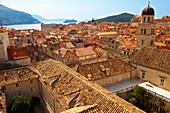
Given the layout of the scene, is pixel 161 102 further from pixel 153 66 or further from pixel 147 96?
pixel 153 66

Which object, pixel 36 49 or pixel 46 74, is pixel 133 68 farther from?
pixel 36 49

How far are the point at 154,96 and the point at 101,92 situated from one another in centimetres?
1327

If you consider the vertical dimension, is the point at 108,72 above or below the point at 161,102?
above

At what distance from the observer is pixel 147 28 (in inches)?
1465

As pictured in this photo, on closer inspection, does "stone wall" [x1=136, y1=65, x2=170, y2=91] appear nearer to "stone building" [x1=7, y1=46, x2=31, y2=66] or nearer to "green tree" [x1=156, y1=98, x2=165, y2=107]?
"green tree" [x1=156, y1=98, x2=165, y2=107]

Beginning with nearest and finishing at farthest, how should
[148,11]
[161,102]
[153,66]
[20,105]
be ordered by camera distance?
[20,105]
[161,102]
[153,66]
[148,11]

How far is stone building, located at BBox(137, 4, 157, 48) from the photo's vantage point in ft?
121

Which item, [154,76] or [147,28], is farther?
[147,28]

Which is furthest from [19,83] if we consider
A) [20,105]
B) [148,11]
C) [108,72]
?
[148,11]

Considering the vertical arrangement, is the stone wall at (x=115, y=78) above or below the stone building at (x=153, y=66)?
below

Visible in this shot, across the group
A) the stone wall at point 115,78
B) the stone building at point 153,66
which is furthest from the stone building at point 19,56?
the stone building at point 153,66

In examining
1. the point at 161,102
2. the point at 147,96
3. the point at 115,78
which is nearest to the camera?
the point at 161,102

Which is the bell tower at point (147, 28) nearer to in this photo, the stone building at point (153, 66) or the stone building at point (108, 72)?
the stone building at point (153, 66)

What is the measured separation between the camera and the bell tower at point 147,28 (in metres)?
36.8
